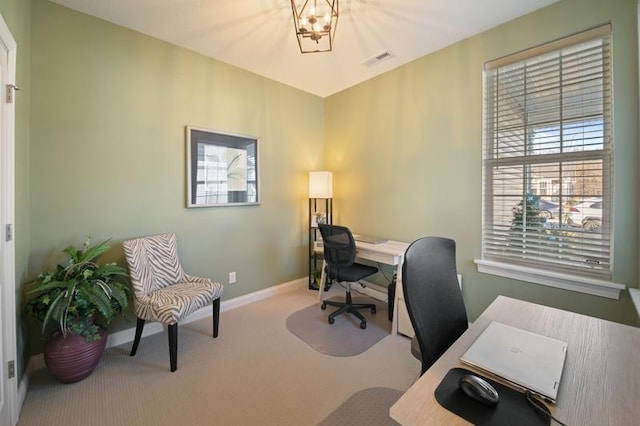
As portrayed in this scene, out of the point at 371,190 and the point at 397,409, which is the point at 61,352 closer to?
the point at 397,409

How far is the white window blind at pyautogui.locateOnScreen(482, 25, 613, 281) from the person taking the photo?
6.19 feet

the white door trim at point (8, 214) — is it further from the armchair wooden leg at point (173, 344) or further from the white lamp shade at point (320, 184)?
the white lamp shade at point (320, 184)

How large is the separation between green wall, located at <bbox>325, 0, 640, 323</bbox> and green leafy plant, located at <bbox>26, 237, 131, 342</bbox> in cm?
264

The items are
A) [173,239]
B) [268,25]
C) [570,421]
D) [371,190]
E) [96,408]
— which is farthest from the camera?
[371,190]

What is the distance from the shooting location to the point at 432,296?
109cm

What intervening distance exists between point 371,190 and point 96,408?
3039 millimetres

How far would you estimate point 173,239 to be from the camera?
8.18 feet

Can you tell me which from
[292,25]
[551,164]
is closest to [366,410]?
[551,164]

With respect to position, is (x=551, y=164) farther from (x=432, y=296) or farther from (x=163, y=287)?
(x=163, y=287)

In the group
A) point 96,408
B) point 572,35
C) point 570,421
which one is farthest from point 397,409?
point 572,35

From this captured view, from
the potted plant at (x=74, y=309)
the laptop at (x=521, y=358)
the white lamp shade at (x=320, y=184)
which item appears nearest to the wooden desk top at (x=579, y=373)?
the laptop at (x=521, y=358)

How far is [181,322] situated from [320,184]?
7.23 ft

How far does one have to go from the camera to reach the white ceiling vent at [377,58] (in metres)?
2.73

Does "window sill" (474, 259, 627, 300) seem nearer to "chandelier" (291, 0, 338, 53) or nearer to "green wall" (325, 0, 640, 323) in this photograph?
"green wall" (325, 0, 640, 323)
